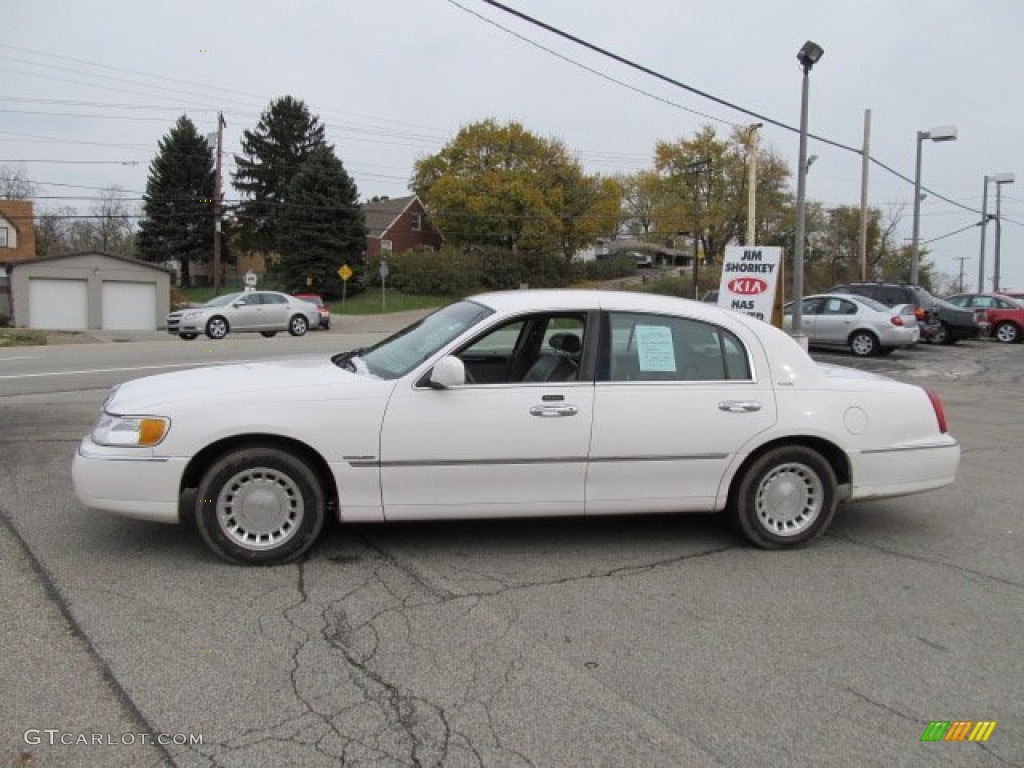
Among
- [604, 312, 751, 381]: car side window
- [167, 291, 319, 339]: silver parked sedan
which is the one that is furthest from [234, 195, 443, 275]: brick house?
[604, 312, 751, 381]: car side window

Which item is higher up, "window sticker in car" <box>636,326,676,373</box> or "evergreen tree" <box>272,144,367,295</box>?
"evergreen tree" <box>272,144,367,295</box>

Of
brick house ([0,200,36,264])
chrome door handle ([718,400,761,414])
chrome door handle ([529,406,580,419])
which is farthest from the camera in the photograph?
brick house ([0,200,36,264])

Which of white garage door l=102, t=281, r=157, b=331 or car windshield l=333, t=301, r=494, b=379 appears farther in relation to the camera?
white garage door l=102, t=281, r=157, b=331

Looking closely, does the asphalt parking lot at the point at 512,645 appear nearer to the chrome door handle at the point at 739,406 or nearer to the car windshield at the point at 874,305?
the chrome door handle at the point at 739,406

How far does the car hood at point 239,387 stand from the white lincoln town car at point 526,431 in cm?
1

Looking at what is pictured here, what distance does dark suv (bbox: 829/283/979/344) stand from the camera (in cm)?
2312

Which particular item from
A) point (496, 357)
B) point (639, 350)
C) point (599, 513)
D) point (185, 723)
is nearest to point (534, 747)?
point (185, 723)

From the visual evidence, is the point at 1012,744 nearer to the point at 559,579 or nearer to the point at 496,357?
the point at 559,579

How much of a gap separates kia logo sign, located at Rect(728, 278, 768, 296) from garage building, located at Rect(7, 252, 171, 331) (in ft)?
107

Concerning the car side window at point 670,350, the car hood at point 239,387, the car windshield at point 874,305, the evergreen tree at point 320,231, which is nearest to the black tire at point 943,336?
the car windshield at point 874,305

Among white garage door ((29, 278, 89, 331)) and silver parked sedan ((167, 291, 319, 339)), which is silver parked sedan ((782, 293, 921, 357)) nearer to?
silver parked sedan ((167, 291, 319, 339))

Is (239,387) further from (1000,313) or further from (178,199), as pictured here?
(178,199)

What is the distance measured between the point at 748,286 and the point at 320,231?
4576cm

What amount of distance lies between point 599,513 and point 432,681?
1.74 meters
